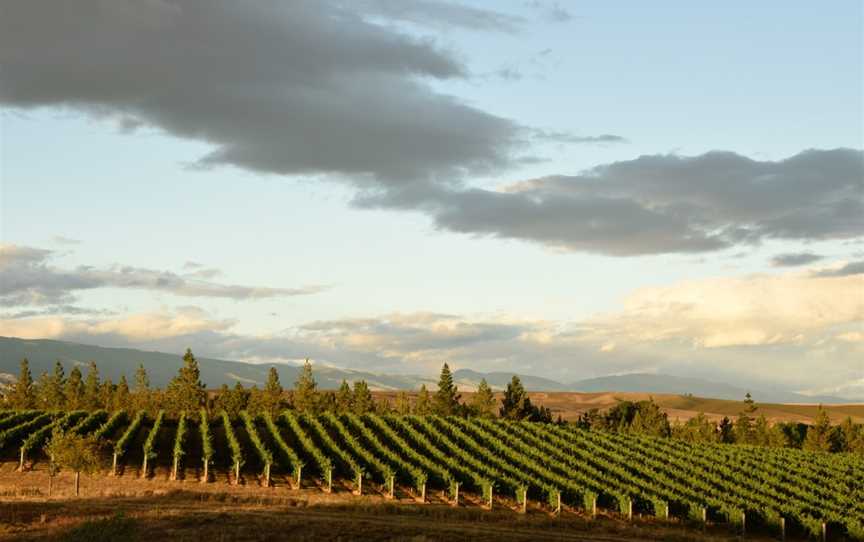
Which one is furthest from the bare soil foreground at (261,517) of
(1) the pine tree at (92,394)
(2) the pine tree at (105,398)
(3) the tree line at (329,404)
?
(2) the pine tree at (105,398)

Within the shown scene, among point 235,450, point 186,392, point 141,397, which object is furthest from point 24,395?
point 235,450

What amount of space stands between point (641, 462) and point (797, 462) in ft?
72.6

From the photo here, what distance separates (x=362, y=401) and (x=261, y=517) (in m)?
109

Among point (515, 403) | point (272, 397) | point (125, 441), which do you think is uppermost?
point (272, 397)

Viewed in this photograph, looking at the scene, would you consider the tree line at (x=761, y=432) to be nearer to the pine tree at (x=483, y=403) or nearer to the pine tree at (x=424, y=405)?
the pine tree at (x=483, y=403)

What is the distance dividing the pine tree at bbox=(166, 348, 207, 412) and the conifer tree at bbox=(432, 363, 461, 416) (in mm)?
43482

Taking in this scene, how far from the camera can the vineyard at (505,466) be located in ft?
208

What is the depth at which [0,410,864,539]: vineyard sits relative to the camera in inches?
2496

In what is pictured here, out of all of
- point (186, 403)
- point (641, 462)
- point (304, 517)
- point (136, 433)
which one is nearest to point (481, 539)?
point (304, 517)

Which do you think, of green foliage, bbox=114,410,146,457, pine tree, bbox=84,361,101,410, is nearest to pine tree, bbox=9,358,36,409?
pine tree, bbox=84,361,101,410

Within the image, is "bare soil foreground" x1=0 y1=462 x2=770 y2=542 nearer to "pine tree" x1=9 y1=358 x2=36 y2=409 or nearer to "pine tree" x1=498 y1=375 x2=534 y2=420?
"pine tree" x1=9 y1=358 x2=36 y2=409

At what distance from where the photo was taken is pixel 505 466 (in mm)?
75312

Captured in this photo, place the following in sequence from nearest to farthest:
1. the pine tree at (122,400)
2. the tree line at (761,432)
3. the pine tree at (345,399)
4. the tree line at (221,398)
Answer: the tree line at (761,432)
the pine tree at (122,400)
the tree line at (221,398)
the pine tree at (345,399)

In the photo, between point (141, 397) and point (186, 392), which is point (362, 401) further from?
point (141, 397)
